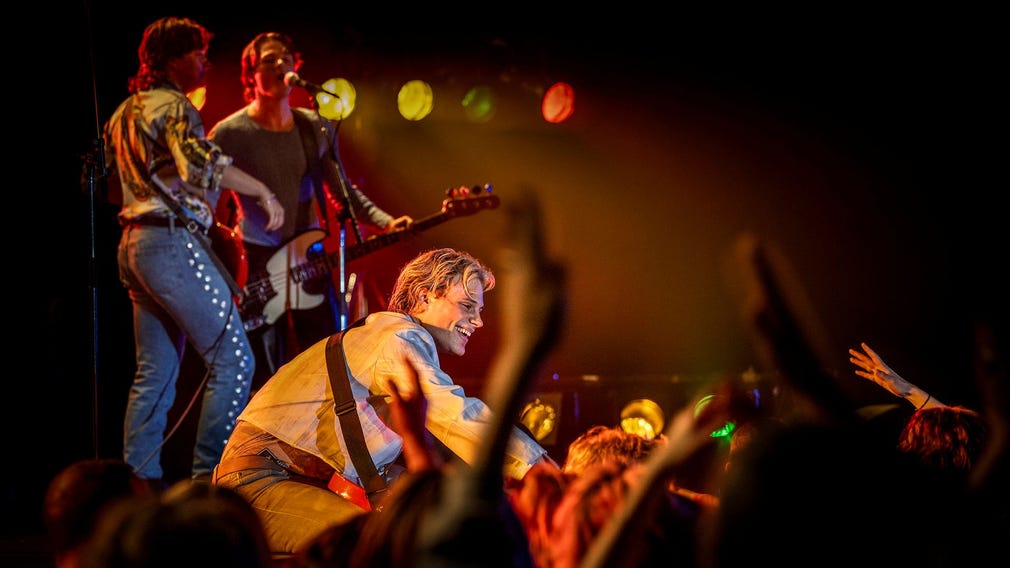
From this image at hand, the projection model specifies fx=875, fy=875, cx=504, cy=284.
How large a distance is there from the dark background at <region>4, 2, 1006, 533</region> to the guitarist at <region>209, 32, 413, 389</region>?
0.88m

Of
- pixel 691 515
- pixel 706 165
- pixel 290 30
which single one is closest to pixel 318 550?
pixel 691 515

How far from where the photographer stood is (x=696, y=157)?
936cm

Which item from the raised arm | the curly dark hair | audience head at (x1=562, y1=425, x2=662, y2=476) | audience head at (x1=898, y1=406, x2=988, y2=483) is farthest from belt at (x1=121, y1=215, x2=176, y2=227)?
audience head at (x1=898, y1=406, x2=988, y2=483)

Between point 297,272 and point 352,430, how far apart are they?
120 inches

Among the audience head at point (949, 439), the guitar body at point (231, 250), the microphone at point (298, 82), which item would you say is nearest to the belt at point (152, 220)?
the guitar body at point (231, 250)

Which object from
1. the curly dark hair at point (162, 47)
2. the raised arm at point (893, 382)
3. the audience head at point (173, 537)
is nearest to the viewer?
the audience head at point (173, 537)

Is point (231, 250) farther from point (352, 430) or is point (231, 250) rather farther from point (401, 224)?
point (352, 430)

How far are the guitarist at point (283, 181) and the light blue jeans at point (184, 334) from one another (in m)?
1.22

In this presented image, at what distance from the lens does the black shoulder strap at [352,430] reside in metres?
3.29

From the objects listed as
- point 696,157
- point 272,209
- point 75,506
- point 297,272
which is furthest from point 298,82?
point 696,157

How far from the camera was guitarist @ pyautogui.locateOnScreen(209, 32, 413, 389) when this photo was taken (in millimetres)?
6141

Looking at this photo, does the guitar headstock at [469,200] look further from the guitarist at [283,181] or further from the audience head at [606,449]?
the audience head at [606,449]

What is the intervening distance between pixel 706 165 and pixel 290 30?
178 inches

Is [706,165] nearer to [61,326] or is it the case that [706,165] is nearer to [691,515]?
[61,326]
